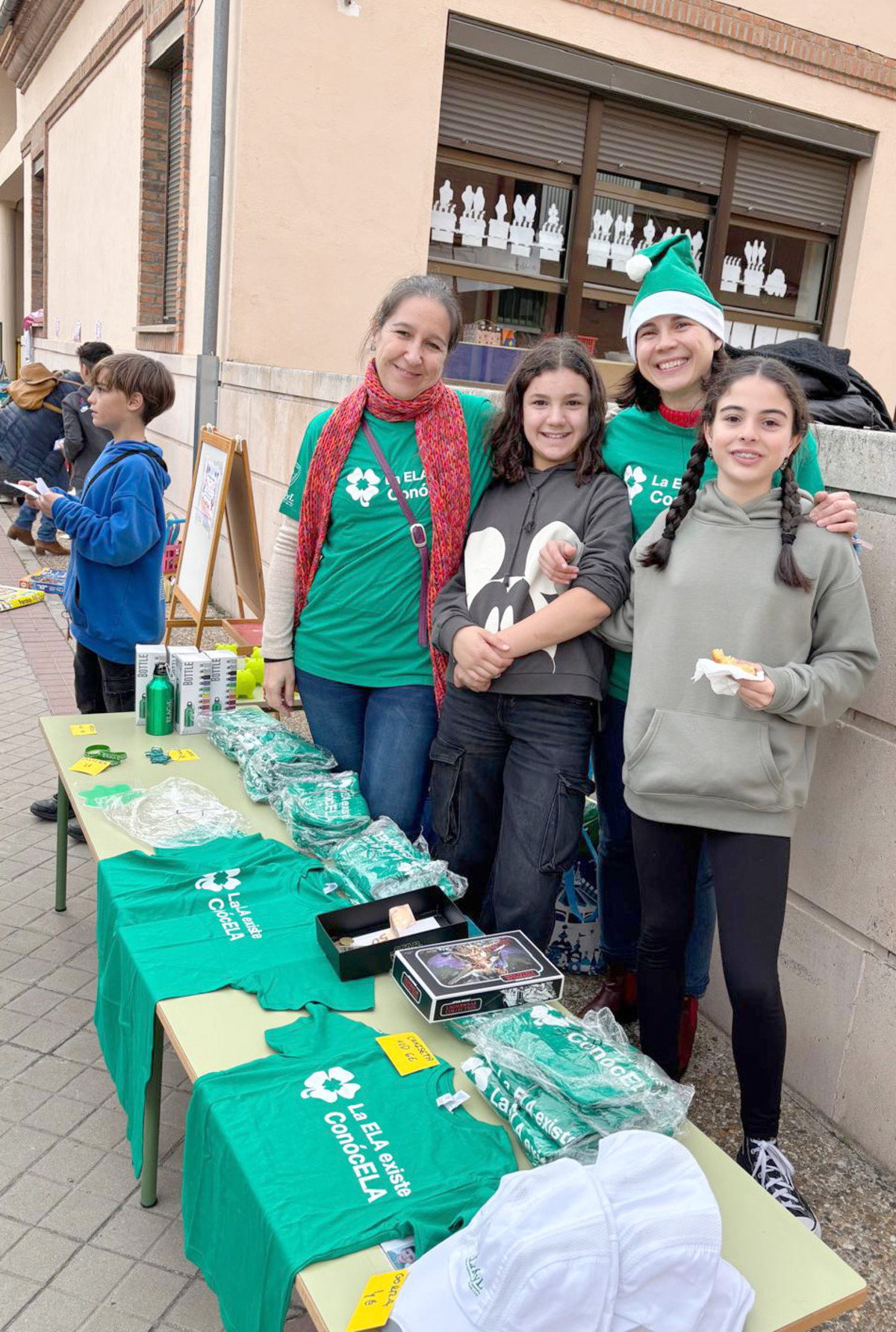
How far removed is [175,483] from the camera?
9.28 m

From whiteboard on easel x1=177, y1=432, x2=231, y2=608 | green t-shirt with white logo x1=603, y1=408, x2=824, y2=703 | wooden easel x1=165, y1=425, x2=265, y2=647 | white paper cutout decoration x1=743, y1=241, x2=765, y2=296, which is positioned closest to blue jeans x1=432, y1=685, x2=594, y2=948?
green t-shirt with white logo x1=603, y1=408, x2=824, y2=703

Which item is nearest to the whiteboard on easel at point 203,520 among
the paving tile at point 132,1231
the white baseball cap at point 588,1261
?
the paving tile at point 132,1231

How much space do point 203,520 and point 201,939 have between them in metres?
3.87

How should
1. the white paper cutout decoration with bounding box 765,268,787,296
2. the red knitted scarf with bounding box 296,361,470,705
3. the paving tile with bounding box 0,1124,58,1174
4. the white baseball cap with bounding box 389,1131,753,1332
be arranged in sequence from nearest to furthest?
the white baseball cap with bounding box 389,1131,753,1332 → the paving tile with bounding box 0,1124,58,1174 → the red knitted scarf with bounding box 296,361,470,705 → the white paper cutout decoration with bounding box 765,268,787,296

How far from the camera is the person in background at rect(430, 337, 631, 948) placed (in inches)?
96.6

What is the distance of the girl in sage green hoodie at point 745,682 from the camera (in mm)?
2139

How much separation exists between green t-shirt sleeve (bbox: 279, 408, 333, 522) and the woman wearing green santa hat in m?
0.82

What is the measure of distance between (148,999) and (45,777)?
299 cm

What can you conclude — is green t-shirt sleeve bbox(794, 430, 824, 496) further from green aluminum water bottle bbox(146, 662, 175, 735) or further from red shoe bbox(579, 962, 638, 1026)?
green aluminum water bottle bbox(146, 662, 175, 735)

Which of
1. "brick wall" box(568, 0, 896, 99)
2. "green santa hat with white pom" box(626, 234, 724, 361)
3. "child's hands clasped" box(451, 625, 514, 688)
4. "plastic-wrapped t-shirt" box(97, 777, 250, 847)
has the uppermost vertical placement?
"brick wall" box(568, 0, 896, 99)

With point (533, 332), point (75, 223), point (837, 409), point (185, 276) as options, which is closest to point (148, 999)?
point (837, 409)

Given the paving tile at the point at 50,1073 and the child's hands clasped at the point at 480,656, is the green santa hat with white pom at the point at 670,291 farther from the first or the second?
the paving tile at the point at 50,1073

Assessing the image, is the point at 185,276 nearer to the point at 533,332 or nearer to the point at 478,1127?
the point at 533,332

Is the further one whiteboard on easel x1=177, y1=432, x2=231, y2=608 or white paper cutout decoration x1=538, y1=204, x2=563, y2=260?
white paper cutout decoration x1=538, y1=204, x2=563, y2=260
